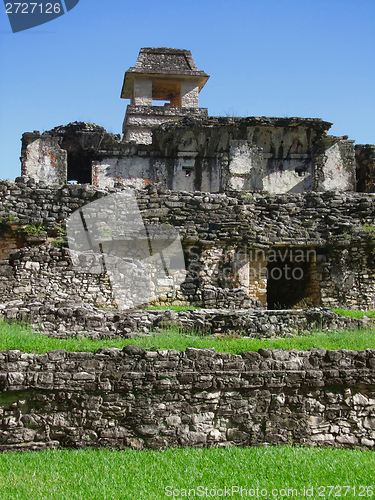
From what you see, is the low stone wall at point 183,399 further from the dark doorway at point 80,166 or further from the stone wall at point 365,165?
the stone wall at point 365,165

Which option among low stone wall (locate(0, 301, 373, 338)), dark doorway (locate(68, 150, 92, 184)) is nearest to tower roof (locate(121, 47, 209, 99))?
dark doorway (locate(68, 150, 92, 184))

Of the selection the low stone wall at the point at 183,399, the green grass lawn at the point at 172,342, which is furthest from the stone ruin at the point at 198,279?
the green grass lawn at the point at 172,342

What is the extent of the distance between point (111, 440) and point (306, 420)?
2.50 metres

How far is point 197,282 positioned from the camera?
12.1 m

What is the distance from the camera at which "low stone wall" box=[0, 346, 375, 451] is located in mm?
6145

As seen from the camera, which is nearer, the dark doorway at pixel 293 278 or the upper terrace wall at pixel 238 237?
the upper terrace wall at pixel 238 237

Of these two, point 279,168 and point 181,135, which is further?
point 279,168

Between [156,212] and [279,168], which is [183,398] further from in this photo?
[279,168]

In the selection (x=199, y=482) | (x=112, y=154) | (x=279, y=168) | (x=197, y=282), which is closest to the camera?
(x=199, y=482)

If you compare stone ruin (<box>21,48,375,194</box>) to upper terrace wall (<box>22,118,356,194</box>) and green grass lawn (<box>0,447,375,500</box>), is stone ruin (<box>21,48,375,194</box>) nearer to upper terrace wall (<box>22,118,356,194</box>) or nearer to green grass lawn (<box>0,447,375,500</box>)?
upper terrace wall (<box>22,118,356,194</box>)

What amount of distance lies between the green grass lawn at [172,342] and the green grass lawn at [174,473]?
133 centimetres

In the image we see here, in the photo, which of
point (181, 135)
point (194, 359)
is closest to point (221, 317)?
point (194, 359)

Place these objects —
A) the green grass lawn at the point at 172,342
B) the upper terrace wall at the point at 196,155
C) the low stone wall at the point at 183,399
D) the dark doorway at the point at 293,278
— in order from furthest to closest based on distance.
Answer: the upper terrace wall at the point at 196,155 → the dark doorway at the point at 293,278 → the green grass lawn at the point at 172,342 → the low stone wall at the point at 183,399

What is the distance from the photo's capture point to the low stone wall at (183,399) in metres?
6.14
